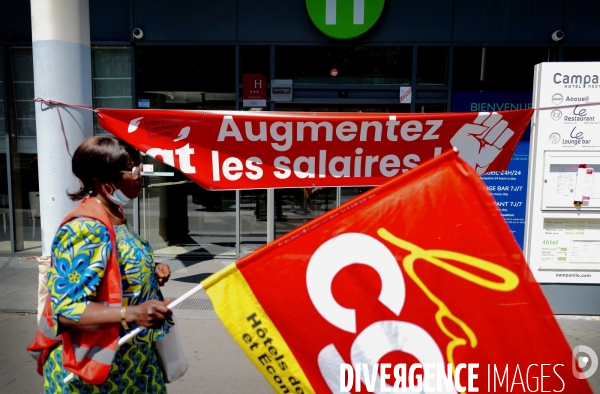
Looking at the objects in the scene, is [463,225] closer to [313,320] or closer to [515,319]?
[515,319]

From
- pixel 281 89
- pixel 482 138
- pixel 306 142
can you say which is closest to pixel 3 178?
pixel 281 89

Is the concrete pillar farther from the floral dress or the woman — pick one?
the floral dress

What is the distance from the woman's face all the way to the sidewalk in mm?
2434

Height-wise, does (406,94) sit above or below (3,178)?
above

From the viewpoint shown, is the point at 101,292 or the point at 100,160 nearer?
the point at 101,292

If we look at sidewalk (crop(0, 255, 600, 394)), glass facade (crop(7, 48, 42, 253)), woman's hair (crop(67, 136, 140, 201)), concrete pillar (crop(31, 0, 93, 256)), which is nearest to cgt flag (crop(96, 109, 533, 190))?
concrete pillar (crop(31, 0, 93, 256))

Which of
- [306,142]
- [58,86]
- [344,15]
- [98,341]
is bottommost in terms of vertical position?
[98,341]

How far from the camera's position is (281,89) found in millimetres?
7539

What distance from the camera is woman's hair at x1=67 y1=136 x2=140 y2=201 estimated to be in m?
2.01

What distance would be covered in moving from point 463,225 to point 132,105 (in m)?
6.97

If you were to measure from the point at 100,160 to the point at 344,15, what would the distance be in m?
5.96

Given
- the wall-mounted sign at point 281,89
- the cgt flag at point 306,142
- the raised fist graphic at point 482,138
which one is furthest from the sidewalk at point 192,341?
the wall-mounted sign at point 281,89

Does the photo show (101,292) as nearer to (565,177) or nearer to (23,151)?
(565,177)

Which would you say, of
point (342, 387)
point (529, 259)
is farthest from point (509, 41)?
point (342, 387)
